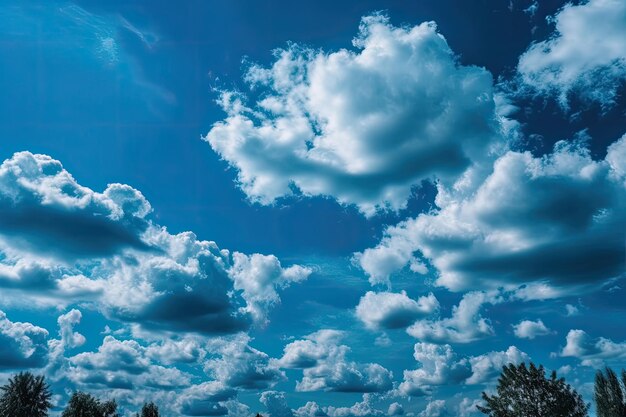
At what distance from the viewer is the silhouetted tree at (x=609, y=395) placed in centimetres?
6912

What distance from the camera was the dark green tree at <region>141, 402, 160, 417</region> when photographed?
87.9 m

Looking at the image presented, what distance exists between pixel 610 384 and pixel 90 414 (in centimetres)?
9272

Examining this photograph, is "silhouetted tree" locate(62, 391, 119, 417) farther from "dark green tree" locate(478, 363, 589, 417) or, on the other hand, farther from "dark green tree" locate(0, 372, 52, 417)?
"dark green tree" locate(478, 363, 589, 417)

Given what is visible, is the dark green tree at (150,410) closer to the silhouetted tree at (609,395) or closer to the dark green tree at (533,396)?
the dark green tree at (533,396)

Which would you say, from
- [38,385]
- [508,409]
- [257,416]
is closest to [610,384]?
[508,409]

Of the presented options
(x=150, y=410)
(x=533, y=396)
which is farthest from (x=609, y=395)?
(x=150, y=410)

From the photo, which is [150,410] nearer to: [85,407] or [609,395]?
[85,407]

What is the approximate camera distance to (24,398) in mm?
74938

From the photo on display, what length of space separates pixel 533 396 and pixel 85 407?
255 ft

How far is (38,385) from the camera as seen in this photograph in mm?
77062

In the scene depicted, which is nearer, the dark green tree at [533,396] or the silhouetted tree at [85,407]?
the dark green tree at [533,396]

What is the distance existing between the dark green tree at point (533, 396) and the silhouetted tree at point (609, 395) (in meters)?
18.1

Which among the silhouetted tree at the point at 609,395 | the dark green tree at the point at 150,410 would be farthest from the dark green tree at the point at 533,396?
the dark green tree at the point at 150,410

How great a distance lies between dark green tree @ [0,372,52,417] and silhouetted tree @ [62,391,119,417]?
3.72 meters
